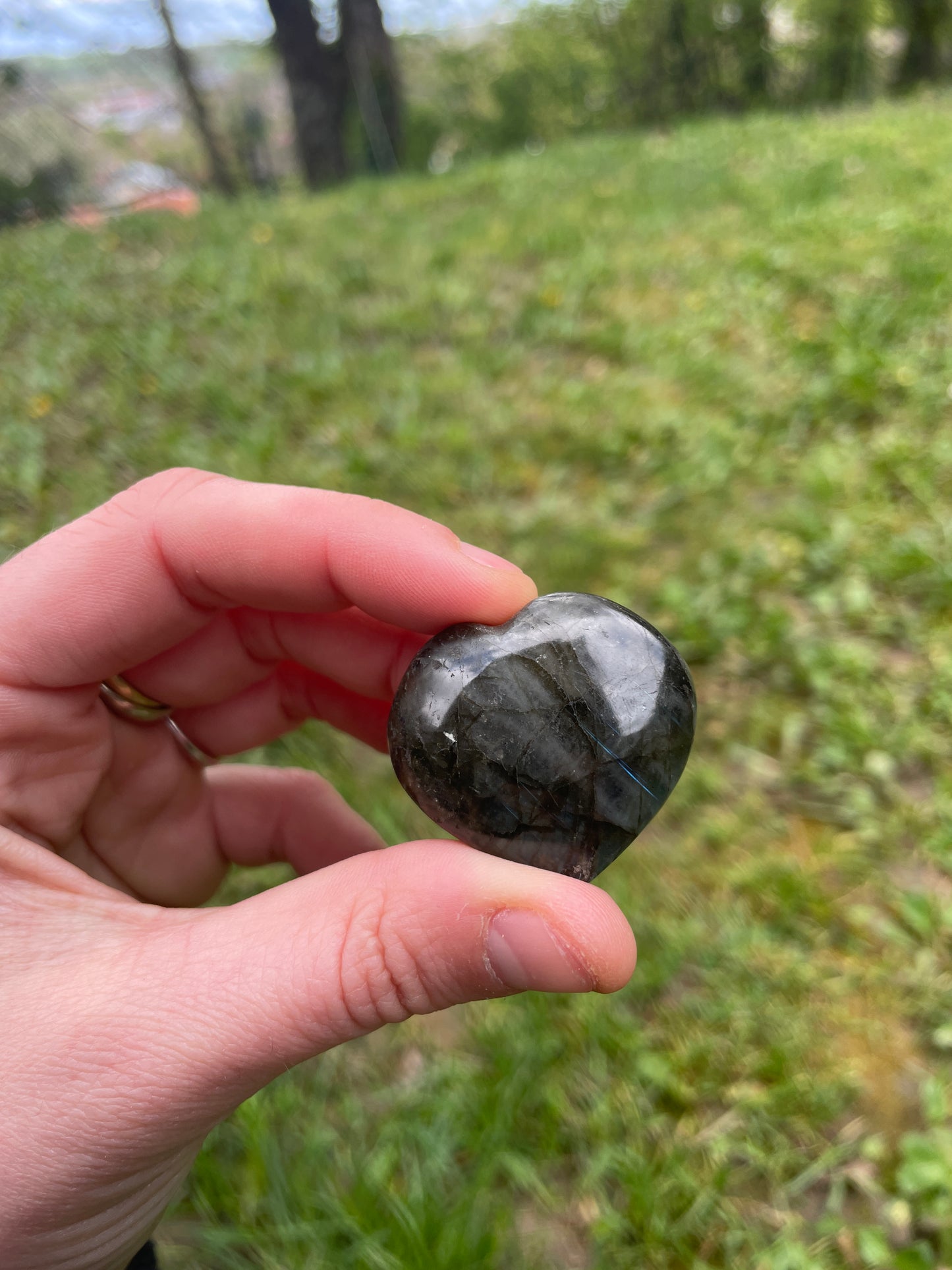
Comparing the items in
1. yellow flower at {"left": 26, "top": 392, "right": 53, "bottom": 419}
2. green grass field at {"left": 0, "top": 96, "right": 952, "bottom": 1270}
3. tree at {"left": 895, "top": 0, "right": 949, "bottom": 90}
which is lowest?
green grass field at {"left": 0, "top": 96, "right": 952, "bottom": 1270}

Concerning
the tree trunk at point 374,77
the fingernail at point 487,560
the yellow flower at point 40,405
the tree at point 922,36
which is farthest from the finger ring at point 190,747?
the tree at point 922,36

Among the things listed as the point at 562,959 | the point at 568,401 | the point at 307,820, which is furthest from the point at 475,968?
the point at 568,401

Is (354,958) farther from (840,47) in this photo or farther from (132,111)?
(840,47)

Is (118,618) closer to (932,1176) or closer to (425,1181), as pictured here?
(425,1181)

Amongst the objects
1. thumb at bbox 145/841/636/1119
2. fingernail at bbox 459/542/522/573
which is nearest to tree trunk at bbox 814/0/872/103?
fingernail at bbox 459/542/522/573

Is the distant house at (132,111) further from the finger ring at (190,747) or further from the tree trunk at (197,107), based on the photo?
the finger ring at (190,747)

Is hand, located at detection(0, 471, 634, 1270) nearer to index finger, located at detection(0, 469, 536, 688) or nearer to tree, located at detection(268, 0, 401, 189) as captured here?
index finger, located at detection(0, 469, 536, 688)

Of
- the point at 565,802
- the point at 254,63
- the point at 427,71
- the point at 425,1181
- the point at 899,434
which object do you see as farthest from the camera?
the point at 427,71
